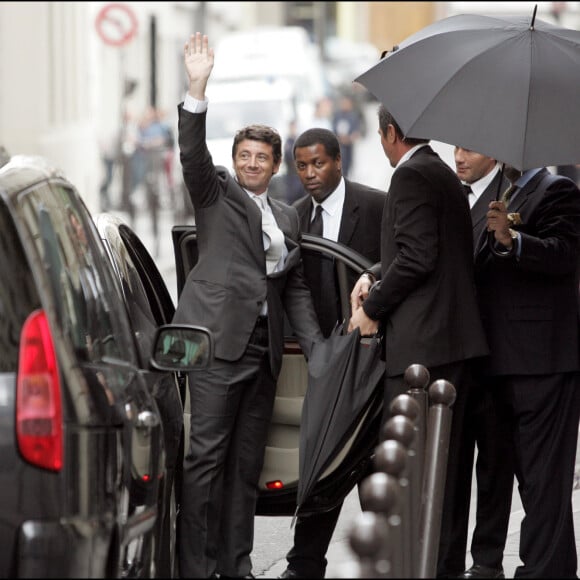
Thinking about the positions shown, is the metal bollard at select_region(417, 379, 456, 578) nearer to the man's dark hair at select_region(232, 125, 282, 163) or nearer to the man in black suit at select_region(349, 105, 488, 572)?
the man in black suit at select_region(349, 105, 488, 572)

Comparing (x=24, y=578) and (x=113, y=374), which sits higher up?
(x=113, y=374)

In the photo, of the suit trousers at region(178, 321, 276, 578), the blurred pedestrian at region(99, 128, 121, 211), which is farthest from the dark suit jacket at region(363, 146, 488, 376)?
the blurred pedestrian at region(99, 128, 121, 211)

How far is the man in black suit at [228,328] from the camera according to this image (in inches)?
228

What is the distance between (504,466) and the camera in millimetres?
6273

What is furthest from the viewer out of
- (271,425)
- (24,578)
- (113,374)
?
(271,425)

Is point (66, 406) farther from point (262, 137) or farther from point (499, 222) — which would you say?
point (262, 137)

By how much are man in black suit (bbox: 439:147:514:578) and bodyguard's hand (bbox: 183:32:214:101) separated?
4.08 feet

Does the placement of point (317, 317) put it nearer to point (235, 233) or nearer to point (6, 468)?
point (235, 233)

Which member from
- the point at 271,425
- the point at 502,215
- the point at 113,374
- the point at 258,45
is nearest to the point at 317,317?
the point at 271,425

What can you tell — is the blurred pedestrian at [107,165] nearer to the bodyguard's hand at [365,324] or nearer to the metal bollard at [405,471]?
the bodyguard's hand at [365,324]

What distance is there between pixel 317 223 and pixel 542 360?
60.1 inches

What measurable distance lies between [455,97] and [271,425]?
1.48 meters

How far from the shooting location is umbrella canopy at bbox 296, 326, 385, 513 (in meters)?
5.68

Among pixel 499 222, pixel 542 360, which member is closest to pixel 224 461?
pixel 542 360
